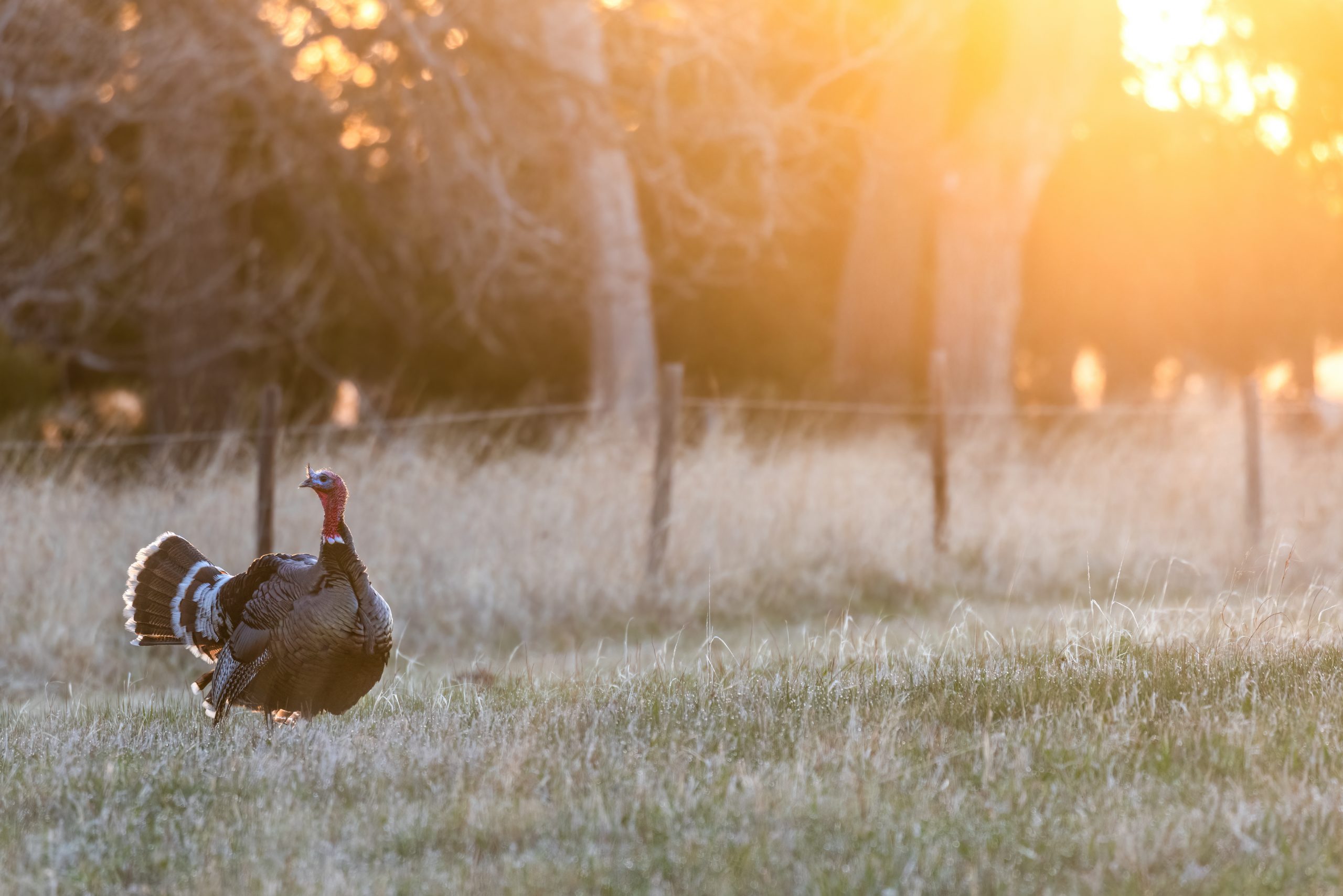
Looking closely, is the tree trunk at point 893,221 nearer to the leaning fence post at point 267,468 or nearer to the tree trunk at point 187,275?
the tree trunk at point 187,275

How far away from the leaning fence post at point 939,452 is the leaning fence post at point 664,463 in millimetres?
2472

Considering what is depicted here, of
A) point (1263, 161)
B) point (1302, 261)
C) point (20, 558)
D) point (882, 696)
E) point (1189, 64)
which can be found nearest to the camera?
point (882, 696)

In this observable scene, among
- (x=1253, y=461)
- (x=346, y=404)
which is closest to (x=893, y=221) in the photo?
(x=1253, y=461)

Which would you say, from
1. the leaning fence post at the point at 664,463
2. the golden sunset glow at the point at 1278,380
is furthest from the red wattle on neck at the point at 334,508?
the golden sunset glow at the point at 1278,380

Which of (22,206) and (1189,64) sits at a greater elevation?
(1189,64)

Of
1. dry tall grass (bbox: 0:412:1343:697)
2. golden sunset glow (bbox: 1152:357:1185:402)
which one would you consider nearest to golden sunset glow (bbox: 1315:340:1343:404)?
golden sunset glow (bbox: 1152:357:1185:402)

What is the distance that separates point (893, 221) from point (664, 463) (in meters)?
10.3

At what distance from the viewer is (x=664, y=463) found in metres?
11.0

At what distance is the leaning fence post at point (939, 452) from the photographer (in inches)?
484

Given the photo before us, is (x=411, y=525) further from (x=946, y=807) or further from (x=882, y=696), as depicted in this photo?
(x=946, y=807)

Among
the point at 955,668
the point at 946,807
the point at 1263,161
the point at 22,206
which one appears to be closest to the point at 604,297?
the point at 22,206

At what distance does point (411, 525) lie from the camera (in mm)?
11211

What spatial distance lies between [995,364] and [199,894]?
611 inches

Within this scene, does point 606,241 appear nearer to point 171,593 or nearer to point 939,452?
point 939,452
